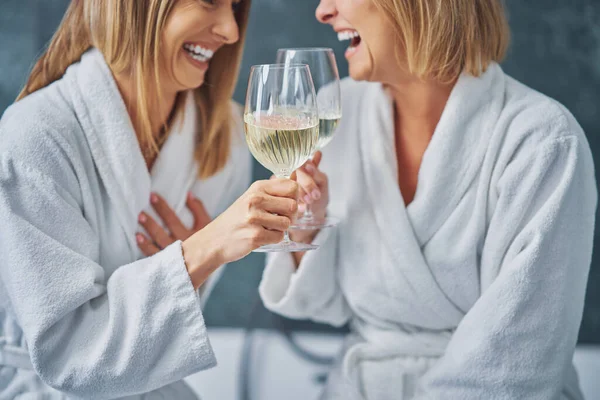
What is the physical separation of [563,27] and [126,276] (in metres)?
1.53

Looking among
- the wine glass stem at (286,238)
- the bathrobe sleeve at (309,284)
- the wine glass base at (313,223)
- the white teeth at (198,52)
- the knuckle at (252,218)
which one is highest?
the white teeth at (198,52)

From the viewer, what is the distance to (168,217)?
5.01 ft

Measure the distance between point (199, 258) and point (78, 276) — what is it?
0.72 ft

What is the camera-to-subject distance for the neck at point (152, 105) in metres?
1.41

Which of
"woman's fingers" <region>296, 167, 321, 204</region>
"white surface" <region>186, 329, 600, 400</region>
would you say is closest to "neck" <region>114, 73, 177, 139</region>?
"woman's fingers" <region>296, 167, 321, 204</region>

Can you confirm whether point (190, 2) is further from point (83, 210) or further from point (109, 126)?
point (83, 210)

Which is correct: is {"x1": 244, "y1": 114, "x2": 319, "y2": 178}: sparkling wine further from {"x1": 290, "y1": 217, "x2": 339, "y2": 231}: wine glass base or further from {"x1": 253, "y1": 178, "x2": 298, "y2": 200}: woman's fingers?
{"x1": 290, "y1": 217, "x2": 339, "y2": 231}: wine glass base

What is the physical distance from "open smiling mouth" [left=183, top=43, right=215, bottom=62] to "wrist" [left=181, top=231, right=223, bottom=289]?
42 centimetres

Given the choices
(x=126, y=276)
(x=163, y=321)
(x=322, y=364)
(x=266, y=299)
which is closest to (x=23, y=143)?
(x=126, y=276)

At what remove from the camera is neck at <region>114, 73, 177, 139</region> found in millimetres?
1412

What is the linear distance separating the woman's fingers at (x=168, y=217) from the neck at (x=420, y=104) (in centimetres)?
54

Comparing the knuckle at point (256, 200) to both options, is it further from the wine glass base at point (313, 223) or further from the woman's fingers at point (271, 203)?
the wine glass base at point (313, 223)

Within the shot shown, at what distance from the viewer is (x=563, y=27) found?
2.07m

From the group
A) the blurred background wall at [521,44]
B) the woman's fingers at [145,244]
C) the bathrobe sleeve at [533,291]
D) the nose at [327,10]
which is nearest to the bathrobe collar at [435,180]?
the bathrobe sleeve at [533,291]
